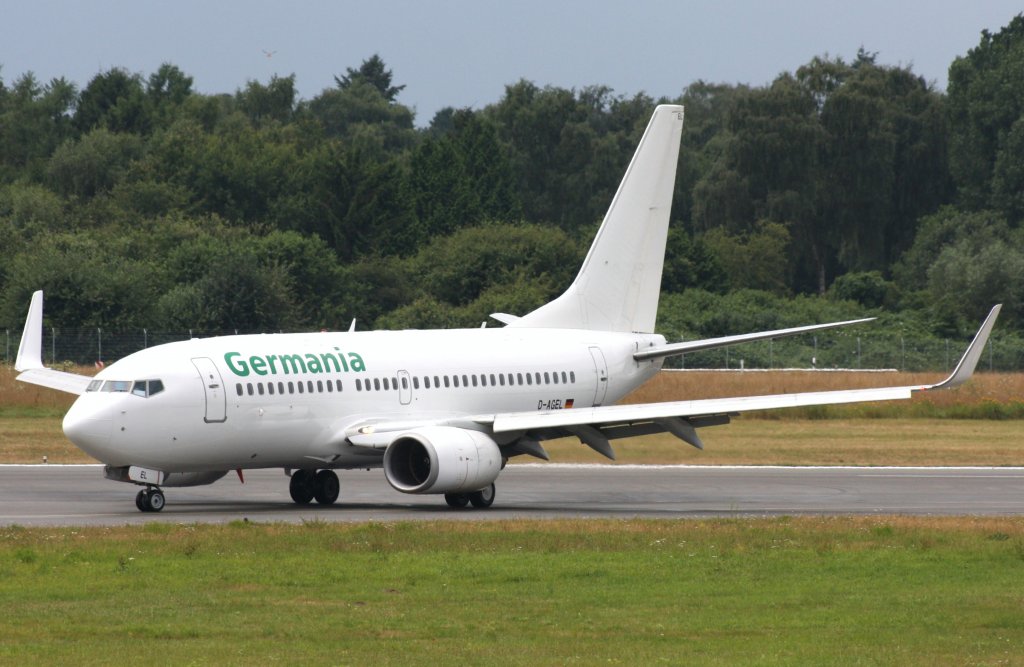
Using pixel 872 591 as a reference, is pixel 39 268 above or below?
above

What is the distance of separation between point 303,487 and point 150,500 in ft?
13.1

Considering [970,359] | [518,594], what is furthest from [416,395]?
[518,594]

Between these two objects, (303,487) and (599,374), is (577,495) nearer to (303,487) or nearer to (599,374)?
(599,374)

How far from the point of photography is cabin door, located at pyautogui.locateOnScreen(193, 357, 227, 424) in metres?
33.2

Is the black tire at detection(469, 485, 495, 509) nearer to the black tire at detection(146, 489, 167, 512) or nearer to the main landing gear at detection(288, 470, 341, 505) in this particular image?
the main landing gear at detection(288, 470, 341, 505)

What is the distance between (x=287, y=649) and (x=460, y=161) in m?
120

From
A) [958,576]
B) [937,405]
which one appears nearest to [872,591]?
[958,576]

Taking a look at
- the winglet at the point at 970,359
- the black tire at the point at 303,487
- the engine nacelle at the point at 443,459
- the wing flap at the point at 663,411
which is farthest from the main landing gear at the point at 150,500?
the winglet at the point at 970,359

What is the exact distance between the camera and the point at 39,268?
268 ft

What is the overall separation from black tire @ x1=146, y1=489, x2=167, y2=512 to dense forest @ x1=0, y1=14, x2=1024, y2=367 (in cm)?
4790

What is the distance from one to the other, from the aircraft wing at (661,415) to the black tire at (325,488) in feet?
11.4

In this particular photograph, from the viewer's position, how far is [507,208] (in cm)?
14100

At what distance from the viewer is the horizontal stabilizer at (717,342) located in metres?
37.0

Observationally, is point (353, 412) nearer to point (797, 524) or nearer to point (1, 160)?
point (797, 524)
